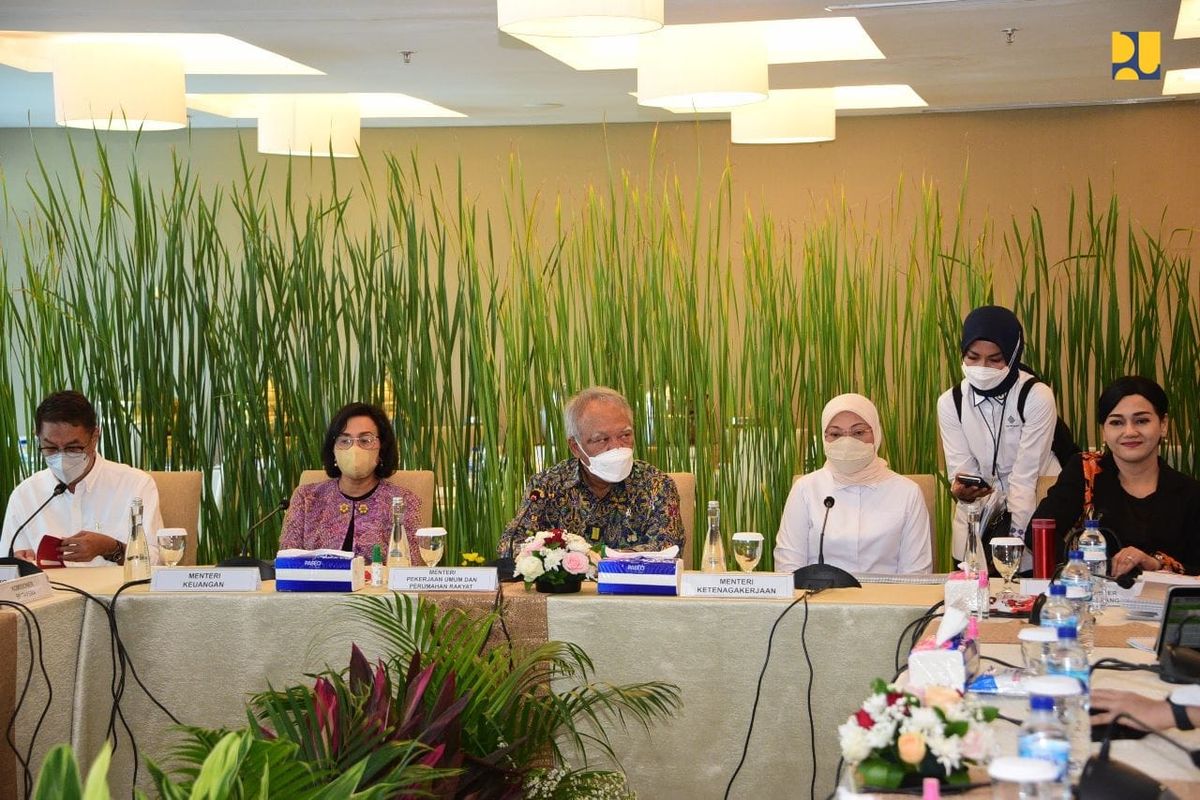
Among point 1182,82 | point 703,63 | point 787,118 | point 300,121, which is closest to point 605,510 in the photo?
point 703,63

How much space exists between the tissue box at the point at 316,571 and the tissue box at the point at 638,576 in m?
0.57

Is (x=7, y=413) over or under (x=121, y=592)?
over

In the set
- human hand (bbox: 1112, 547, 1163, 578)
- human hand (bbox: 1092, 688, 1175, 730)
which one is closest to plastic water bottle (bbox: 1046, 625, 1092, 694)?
human hand (bbox: 1092, 688, 1175, 730)

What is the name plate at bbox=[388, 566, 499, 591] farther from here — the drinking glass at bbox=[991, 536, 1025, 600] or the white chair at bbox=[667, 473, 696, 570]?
the drinking glass at bbox=[991, 536, 1025, 600]

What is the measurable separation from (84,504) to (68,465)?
0.50 feet

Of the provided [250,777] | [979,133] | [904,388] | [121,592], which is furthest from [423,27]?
[979,133]

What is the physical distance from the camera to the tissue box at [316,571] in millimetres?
3055

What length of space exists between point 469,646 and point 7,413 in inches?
107

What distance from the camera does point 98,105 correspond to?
195 inches

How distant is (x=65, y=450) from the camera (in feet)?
12.8

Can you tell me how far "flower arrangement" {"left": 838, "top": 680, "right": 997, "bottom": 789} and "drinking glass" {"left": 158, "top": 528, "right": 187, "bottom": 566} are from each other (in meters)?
2.19

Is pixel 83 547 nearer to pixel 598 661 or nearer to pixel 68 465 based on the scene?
pixel 68 465

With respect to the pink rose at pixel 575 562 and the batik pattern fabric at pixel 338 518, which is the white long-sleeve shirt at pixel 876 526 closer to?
the pink rose at pixel 575 562

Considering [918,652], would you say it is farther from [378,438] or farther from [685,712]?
[378,438]
